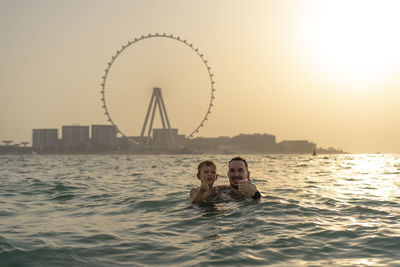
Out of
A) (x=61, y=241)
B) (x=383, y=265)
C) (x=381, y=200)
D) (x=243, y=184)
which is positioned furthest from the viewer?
(x=381, y=200)

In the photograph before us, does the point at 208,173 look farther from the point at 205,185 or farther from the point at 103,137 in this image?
the point at 103,137

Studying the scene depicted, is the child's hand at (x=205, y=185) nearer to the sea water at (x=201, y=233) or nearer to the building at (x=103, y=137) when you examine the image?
the sea water at (x=201, y=233)

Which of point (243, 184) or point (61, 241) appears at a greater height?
point (243, 184)

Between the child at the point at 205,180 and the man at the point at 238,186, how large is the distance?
42 centimetres

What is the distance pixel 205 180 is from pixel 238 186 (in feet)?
3.32

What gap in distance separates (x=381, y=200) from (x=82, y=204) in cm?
842

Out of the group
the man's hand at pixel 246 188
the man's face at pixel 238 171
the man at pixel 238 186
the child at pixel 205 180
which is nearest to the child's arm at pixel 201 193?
the child at pixel 205 180

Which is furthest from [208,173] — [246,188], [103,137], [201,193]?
[103,137]

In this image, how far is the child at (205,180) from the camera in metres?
9.55

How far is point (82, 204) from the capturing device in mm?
11734

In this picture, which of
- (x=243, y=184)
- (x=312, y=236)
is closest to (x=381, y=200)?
(x=243, y=184)

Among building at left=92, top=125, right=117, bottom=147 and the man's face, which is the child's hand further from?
building at left=92, top=125, right=117, bottom=147

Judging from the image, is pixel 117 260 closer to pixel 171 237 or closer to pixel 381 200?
pixel 171 237

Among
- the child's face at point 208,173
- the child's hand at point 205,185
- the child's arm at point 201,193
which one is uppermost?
the child's face at point 208,173
